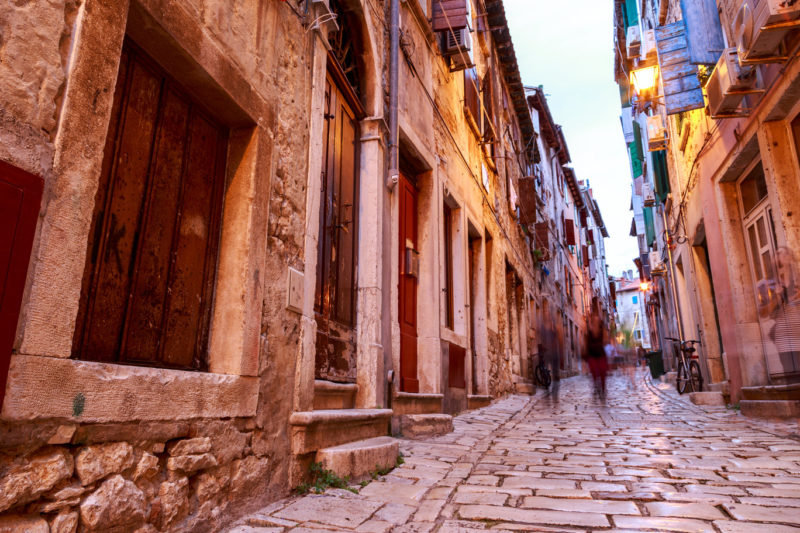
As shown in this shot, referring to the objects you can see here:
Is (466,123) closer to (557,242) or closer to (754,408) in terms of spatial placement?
(754,408)

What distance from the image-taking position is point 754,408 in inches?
250

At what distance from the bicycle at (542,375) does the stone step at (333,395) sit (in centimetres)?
1035

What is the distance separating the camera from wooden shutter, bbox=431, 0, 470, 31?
770 cm

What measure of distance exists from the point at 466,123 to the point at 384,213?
4960 millimetres

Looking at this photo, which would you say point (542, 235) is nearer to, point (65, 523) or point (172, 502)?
point (172, 502)

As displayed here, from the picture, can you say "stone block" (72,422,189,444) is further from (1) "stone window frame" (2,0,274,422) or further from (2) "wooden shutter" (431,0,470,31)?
(2) "wooden shutter" (431,0,470,31)

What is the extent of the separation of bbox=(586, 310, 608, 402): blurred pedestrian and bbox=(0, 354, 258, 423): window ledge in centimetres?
711

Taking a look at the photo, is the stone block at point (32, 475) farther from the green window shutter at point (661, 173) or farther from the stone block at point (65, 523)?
the green window shutter at point (661, 173)

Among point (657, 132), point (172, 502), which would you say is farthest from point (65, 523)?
point (657, 132)

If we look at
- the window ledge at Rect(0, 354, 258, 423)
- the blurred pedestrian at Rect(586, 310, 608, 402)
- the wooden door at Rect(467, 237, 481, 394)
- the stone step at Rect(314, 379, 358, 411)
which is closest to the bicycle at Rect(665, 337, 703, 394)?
the blurred pedestrian at Rect(586, 310, 608, 402)

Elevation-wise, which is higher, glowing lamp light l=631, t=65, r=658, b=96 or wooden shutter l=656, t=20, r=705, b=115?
glowing lamp light l=631, t=65, r=658, b=96

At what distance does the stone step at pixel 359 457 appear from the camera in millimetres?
3303

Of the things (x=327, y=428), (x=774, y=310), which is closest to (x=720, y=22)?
(x=774, y=310)

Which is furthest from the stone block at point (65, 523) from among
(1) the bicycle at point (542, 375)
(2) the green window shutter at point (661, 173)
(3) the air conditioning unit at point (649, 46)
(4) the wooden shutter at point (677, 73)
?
(1) the bicycle at point (542, 375)
